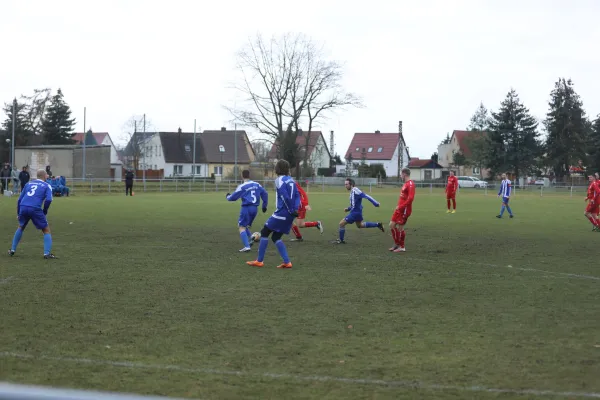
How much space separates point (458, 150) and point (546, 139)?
32.0 meters

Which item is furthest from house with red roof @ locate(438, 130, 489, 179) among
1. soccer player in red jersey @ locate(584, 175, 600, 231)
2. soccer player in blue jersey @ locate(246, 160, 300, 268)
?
soccer player in blue jersey @ locate(246, 160, 300, 268)

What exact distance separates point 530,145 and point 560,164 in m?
5.28

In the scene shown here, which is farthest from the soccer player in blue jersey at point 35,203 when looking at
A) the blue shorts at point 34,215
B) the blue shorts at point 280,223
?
the blue shorts at point 280,223

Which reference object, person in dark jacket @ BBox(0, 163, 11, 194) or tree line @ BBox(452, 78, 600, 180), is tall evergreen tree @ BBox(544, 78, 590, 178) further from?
person in dark jacket @ BBox(0, 163, 11, 194)

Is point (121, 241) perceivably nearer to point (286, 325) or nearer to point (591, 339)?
point (286, 325)

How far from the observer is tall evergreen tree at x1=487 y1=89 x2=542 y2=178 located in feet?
265

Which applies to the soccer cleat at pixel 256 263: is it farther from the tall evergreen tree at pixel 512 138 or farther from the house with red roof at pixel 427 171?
the house with red roof at pixel 427 171

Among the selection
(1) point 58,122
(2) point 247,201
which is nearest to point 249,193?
(2) point 247,201

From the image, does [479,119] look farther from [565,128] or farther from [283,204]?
[283,204]

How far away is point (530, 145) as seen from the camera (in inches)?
3211

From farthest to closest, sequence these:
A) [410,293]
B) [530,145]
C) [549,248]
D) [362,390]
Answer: [530,145] < [549,248] < [410,293] < [362,390]

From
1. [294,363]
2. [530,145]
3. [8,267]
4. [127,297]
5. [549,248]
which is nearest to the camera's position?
[294,363]

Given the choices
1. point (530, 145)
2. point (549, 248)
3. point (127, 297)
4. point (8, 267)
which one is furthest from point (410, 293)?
point (530, 145)

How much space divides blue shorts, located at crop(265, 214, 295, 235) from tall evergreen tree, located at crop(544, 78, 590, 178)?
76669mm
